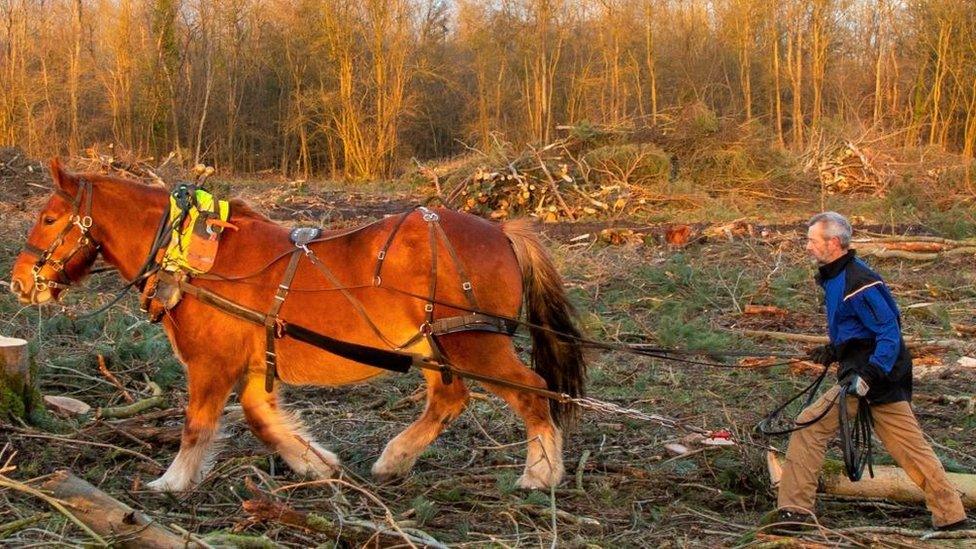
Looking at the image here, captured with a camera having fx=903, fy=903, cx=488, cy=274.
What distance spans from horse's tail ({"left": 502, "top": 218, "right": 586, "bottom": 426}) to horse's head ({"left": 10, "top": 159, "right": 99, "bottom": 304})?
2217 mm

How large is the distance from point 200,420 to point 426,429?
1143 millimetres

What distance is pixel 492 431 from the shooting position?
5734 mm

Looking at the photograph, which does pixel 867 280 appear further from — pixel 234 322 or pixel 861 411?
pixel 234 322

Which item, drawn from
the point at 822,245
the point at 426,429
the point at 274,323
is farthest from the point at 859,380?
the point at 274,323

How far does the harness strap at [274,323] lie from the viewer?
14.9 ft

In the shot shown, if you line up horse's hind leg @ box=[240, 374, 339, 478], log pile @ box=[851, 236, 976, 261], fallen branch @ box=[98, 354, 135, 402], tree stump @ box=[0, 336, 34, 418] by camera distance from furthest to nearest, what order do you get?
log pile @ box=[851, 236, 976, 261], fallen branch @ box=[98, 354, 135, 402], tree stump @ box=[0, 336, 34, 418], horse's hind leg @ box=[240, 374, 339, 478]

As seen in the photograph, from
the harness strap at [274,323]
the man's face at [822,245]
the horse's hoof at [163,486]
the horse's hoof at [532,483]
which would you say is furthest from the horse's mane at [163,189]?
the man's face at [822,245]

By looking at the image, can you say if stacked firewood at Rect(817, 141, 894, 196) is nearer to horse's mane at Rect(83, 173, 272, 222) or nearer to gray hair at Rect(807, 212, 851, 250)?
gray hair at Rect(807, 212, 851, 250)

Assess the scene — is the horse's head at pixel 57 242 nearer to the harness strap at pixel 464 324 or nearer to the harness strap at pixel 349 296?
the harness strap at pixel 349 296

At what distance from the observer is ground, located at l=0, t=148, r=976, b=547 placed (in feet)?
13.0

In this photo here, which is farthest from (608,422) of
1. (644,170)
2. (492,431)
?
(644,170)

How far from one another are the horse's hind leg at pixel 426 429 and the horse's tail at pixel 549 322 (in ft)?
1.60

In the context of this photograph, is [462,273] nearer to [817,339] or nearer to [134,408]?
[134,408]

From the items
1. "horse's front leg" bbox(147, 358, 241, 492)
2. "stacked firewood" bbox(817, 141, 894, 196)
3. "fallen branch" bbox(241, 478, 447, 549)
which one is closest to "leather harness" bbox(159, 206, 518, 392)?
"horse's front leg" bbox(147, 358, 241, 492)
